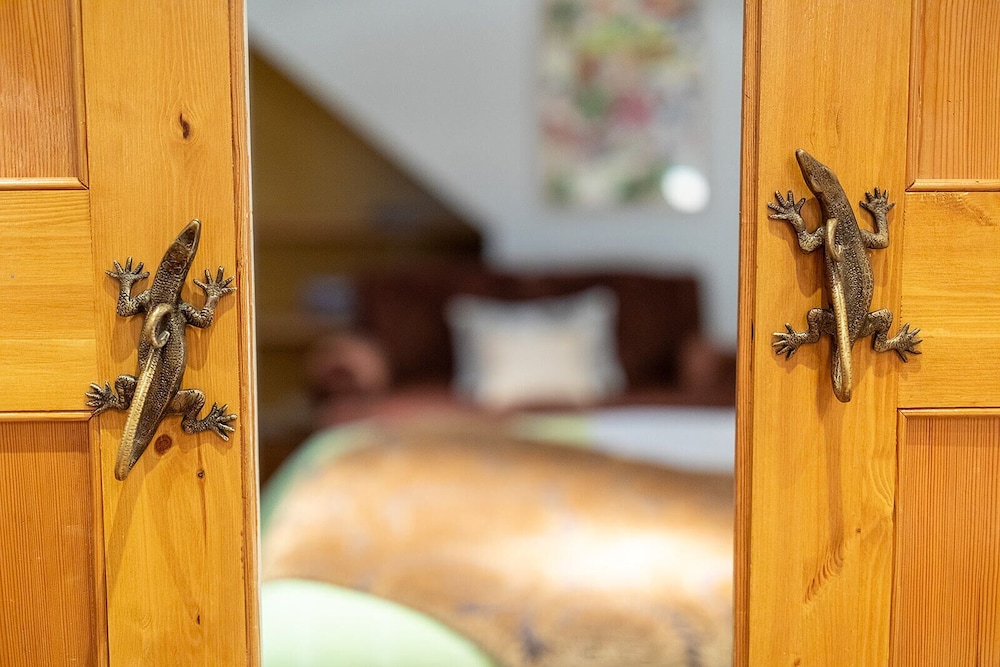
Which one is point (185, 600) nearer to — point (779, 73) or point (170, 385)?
point (170, 385)

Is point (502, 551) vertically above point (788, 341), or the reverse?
point (788, 341)

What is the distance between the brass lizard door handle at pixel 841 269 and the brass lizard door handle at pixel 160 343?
2.05 ft

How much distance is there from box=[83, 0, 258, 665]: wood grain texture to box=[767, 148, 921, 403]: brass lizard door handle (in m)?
0.61

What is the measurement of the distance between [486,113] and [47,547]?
3331mm

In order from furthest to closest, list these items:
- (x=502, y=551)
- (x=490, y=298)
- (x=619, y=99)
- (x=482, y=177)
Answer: (x=482, y=177) → (x=619, y=99) → (x=490, y=298) → (x=502, y=551)

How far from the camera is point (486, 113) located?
406 centimetres

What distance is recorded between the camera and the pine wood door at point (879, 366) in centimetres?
98

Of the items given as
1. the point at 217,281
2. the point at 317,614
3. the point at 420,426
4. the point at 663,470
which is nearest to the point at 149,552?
the point at 217,281

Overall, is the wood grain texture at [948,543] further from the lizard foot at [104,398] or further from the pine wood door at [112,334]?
the lizard foot at [104,398]

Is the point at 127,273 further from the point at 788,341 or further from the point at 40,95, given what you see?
the point at 788,341

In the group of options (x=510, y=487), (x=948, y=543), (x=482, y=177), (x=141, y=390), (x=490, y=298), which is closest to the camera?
(x=141, y=390)

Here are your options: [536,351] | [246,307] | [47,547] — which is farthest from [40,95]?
[536,351]

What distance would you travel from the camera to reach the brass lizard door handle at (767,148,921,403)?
37.6 inches

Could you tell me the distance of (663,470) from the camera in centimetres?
212
